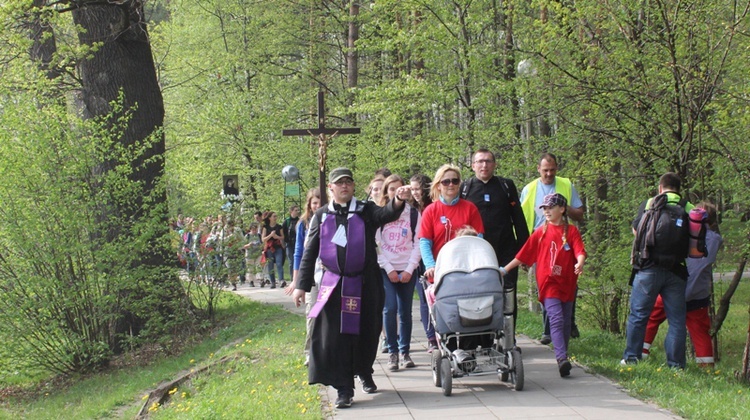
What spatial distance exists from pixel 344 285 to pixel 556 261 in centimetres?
196

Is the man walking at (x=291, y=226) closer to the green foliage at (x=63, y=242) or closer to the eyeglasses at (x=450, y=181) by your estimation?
the green foliage at (x=63, y=242)

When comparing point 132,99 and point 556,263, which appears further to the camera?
point 132,99

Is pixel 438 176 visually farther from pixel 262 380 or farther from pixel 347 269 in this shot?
pixel 262 380

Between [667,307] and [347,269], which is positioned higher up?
[347,269]

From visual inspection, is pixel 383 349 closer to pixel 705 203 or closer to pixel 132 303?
pixel 705 203

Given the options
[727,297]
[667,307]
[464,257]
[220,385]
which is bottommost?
[220,385]

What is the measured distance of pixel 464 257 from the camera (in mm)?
6391

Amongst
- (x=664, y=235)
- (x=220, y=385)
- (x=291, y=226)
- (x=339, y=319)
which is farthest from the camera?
(x=291, y=226)

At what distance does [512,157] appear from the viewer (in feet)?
38.0

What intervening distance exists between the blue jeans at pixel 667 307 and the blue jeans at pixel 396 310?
2137 millimetres

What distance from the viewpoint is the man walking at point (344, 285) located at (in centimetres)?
638

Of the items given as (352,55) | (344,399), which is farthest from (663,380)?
(352,55)

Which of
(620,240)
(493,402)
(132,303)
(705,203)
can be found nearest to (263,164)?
(132,303)

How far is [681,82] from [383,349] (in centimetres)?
444
